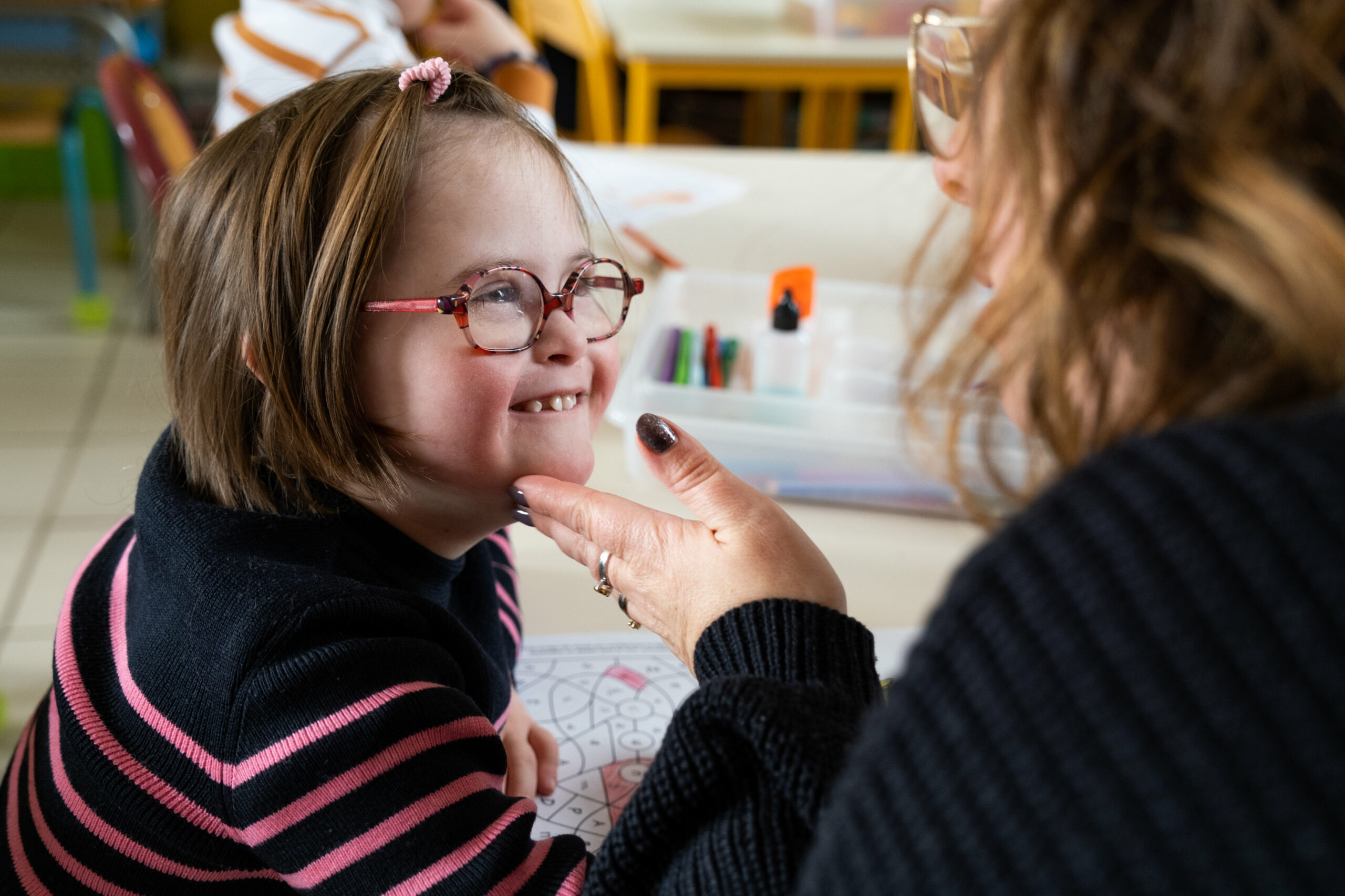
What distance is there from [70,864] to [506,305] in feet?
1.61

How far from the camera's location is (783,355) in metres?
1.18

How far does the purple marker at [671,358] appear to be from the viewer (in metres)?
1.20

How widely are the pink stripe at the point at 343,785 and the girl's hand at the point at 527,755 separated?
0.47ft

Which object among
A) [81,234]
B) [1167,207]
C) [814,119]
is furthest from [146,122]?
[814,119]

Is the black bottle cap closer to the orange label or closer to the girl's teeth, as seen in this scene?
the orange label

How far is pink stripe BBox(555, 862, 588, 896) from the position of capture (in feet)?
2.11

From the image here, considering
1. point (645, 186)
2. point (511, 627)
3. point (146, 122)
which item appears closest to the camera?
point (511, 627)

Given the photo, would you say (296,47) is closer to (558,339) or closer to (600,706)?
(558,339)

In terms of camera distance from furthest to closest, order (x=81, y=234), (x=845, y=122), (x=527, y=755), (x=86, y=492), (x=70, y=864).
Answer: (x=845, y=122) < (x=81, y=234) < (x=86, y=492) < (x=527, y=755) < (x=70, y=864)

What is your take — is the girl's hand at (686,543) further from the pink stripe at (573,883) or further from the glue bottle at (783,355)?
the glue bottle at (783,355)

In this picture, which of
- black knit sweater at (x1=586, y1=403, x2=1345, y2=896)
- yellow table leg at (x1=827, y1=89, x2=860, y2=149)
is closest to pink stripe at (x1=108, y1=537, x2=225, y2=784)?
black knit sweater at (x1=586, y1=403, x2=1345, y2=896)

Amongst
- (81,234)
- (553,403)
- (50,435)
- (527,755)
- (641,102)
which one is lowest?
(50,435)

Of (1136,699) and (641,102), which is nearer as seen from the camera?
(1136,699)

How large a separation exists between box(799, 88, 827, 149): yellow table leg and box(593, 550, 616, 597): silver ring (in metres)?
3.21
